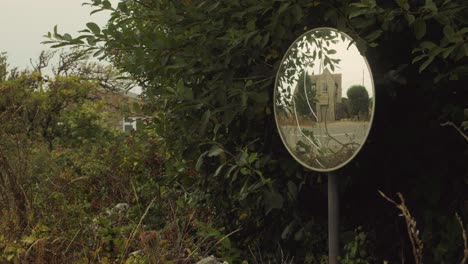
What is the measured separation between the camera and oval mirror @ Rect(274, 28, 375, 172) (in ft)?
10.3

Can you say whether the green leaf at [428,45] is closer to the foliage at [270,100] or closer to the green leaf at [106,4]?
the foliage at [270,100]

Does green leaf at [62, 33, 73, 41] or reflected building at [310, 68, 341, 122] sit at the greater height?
green leaf at [62, 33, 73, 41]

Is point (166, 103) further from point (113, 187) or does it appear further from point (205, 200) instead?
point (113, 187)

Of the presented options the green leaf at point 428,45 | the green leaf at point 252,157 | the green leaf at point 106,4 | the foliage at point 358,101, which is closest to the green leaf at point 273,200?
the green leaf at point 252,157

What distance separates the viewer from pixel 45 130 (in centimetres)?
1438

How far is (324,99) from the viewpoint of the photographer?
3.31 metres

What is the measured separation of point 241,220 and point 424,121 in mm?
1712

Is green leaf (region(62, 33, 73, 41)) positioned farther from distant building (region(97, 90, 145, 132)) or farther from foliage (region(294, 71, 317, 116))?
foliage (region(294, 71, 317, 116))

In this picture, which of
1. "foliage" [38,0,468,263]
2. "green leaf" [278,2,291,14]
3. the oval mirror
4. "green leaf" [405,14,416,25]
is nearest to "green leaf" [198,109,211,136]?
"foliage" [38,0,468,263]

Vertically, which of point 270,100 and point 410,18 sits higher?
point 410,18

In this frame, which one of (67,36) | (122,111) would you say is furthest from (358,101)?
(122,111)

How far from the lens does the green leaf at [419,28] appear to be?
332cm

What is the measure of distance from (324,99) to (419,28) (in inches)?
24.0

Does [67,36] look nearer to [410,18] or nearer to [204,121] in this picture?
[204,121]
